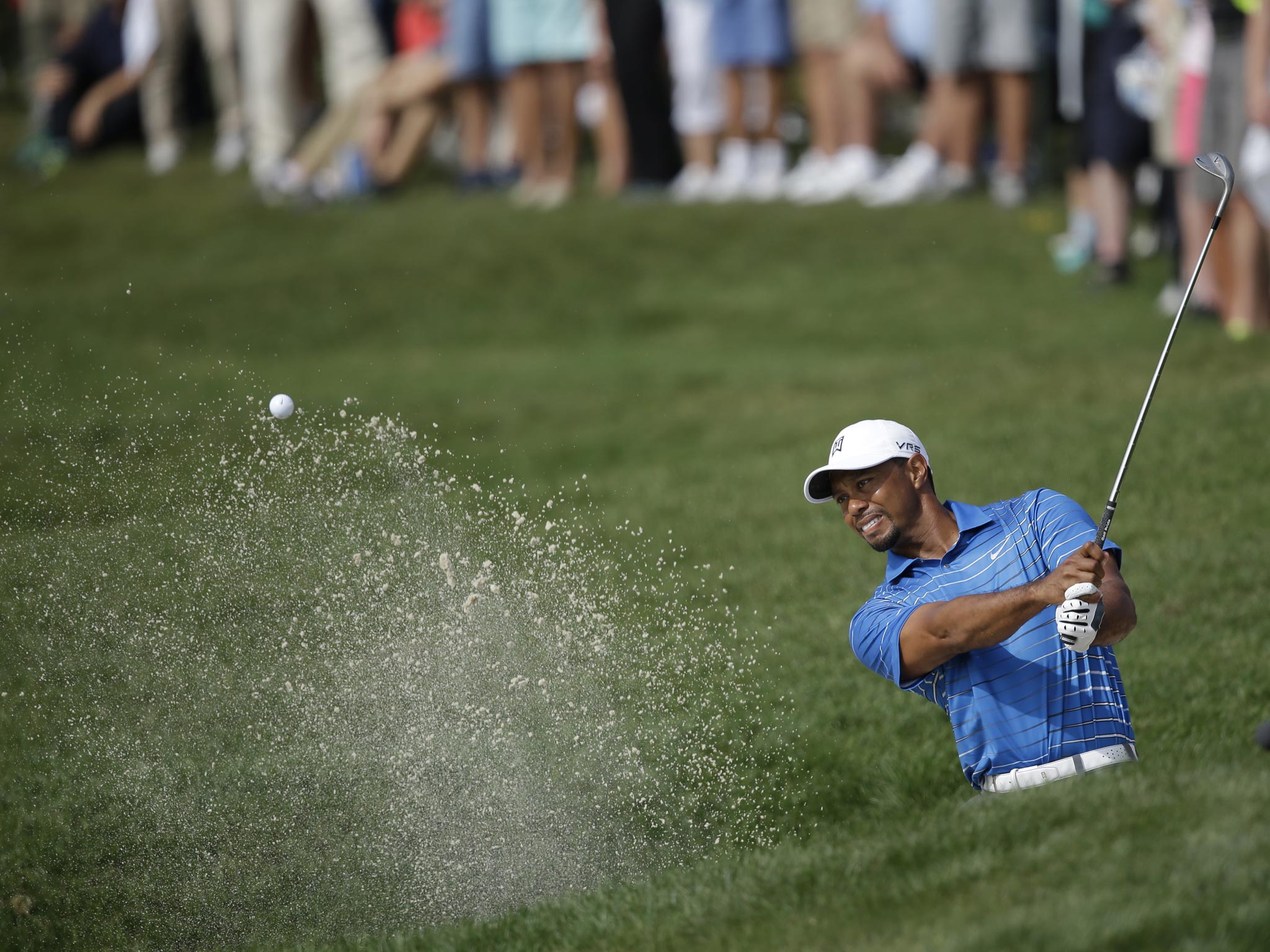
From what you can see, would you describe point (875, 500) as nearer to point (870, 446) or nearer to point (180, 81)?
point (870, 446)

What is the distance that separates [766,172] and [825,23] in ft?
5.46

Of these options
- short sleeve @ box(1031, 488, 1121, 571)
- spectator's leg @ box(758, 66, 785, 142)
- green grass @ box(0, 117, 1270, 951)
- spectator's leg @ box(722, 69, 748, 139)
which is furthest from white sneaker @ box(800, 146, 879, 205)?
short sleeve @ box(1031, 488, 1121, 571)

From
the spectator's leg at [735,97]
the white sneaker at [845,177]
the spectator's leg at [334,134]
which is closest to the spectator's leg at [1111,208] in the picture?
the white sneaker at [845,177]

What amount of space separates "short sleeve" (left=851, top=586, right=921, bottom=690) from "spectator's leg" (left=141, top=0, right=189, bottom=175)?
16.3 m

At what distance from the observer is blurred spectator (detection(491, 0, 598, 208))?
1666 centimetres

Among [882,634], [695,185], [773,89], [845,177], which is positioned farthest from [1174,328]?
[695,185]

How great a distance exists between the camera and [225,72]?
64.7 feet

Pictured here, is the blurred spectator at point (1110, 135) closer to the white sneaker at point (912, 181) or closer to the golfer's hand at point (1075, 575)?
the white sneaker at point (912, 181)

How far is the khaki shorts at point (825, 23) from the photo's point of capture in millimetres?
15594

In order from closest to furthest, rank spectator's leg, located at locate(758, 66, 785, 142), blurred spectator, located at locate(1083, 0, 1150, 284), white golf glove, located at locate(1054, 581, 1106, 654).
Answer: white golf glove, located at locate(1054, 581, 1106, 654) → blurred spectator, located at locate(1083, 0, 1150, 284) → spectator's leg, located at locate(758, 66, 785, 142)

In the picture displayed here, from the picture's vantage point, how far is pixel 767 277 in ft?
51.3

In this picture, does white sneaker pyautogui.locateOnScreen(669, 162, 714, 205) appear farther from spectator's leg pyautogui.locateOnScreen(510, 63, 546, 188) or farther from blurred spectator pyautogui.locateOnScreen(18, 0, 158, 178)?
blurred spectator pyautogui.locateOnScreen(18, 0, 158, 178)

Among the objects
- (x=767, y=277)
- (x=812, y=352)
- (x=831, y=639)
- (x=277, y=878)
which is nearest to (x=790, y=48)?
(x=767, y=277)

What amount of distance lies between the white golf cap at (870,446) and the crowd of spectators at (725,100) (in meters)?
5.95
